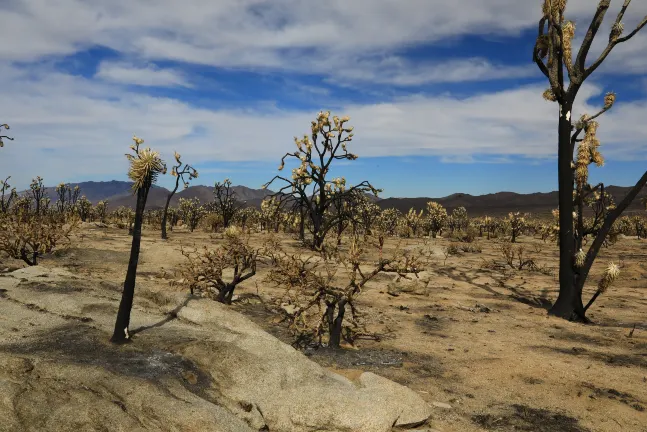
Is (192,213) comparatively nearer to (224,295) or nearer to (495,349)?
(224,295)

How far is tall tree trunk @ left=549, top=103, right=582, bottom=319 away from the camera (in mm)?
13086

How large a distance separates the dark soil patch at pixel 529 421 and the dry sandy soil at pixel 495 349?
0.02 m

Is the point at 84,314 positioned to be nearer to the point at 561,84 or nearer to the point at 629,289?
the point at 561,84

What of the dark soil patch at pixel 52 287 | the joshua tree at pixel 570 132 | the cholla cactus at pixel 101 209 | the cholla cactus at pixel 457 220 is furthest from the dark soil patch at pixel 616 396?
the cholla cactus at pixel 101 209

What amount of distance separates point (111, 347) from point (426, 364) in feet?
19.5

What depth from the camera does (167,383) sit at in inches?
220

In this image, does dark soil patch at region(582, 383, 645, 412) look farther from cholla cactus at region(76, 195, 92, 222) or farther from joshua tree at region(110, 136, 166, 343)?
cholla cactus at region(76, 195, 92, 222)

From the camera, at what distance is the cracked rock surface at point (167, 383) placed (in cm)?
470

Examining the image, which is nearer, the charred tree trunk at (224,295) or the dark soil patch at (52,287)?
the dark soil patch at (52,287)

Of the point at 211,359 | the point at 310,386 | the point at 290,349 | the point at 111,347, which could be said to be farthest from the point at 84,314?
the point at 310,386

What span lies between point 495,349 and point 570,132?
7383mm

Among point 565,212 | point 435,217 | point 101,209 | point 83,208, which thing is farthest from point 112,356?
point 101,209

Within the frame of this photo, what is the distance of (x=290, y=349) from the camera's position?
7.27 meters

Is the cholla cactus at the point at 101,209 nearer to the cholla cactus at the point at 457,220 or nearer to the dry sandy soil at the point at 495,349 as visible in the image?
the cholla cactus at the point at 457,220
